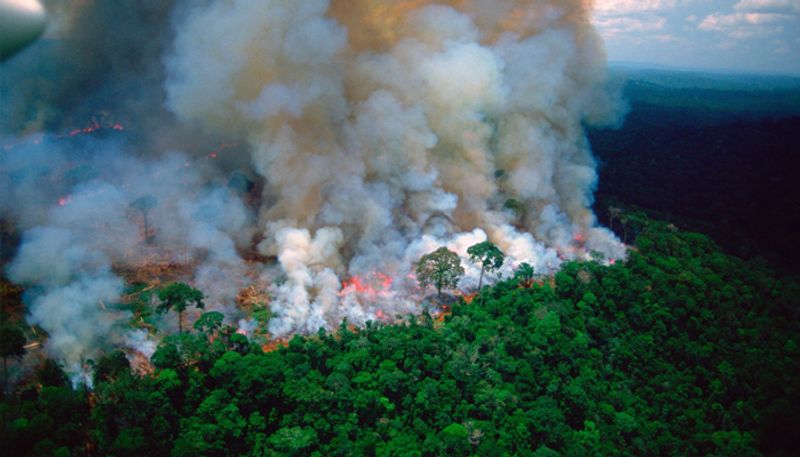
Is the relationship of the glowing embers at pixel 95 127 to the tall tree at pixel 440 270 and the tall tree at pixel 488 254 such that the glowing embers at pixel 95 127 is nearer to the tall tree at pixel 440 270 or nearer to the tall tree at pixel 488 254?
the tall tree at pixel 440 270

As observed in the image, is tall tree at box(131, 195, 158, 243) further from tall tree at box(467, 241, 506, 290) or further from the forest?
tall tree at box(467, 241, 506, 290)

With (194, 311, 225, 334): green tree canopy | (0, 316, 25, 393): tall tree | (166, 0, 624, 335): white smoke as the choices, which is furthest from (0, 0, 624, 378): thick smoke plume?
(0, 316, 25, 393): tall tree

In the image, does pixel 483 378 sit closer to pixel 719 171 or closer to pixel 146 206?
pixel 146 206

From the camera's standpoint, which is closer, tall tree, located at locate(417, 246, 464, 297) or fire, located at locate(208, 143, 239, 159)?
tall tree, located at locate(417, 246, 464, 297)

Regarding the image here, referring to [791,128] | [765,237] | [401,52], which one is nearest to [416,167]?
[401,52]

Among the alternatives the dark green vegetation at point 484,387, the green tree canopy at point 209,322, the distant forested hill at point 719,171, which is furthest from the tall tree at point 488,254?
the distant forested hill at point 719,171

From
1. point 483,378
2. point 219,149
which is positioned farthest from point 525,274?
point 219,149
